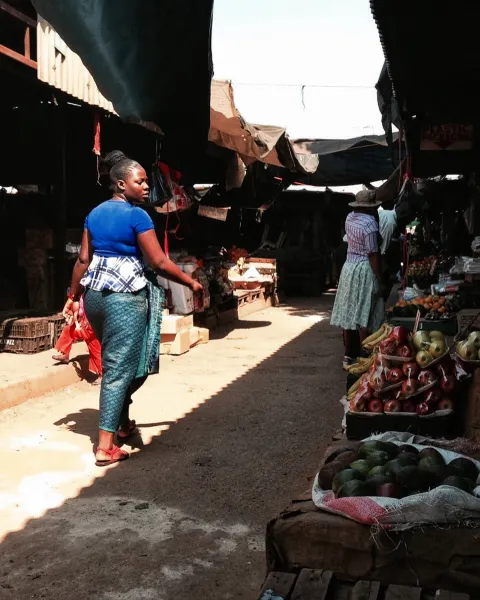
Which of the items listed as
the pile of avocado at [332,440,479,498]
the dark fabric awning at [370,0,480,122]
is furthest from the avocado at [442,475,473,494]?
the dark fabric awning at [370,0,480,122]

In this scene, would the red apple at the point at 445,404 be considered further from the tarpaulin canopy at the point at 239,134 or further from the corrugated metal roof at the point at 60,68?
the tarpaulin canopy at the point at 239,134

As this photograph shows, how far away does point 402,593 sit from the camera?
2436mm

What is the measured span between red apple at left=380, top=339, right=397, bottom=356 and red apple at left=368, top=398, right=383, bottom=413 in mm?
337

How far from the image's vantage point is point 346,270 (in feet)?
25.0

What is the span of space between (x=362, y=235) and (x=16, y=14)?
4.26 meters

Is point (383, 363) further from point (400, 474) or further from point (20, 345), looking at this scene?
point (20, 345)

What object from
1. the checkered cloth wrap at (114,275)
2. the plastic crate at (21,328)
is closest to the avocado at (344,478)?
the checkered cloth wrap at (114,275)

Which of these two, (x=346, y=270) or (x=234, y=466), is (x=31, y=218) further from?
(x=234, y=466)

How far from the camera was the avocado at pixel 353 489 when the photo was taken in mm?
2795

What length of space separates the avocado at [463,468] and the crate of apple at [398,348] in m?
1.33

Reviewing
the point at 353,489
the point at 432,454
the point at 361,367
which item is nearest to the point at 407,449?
the point at 432,454

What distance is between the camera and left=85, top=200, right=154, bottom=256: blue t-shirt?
15.4ft

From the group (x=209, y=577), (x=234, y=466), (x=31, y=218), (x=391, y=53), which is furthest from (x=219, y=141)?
(x=209, y=577)

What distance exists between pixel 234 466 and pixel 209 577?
1.56m
